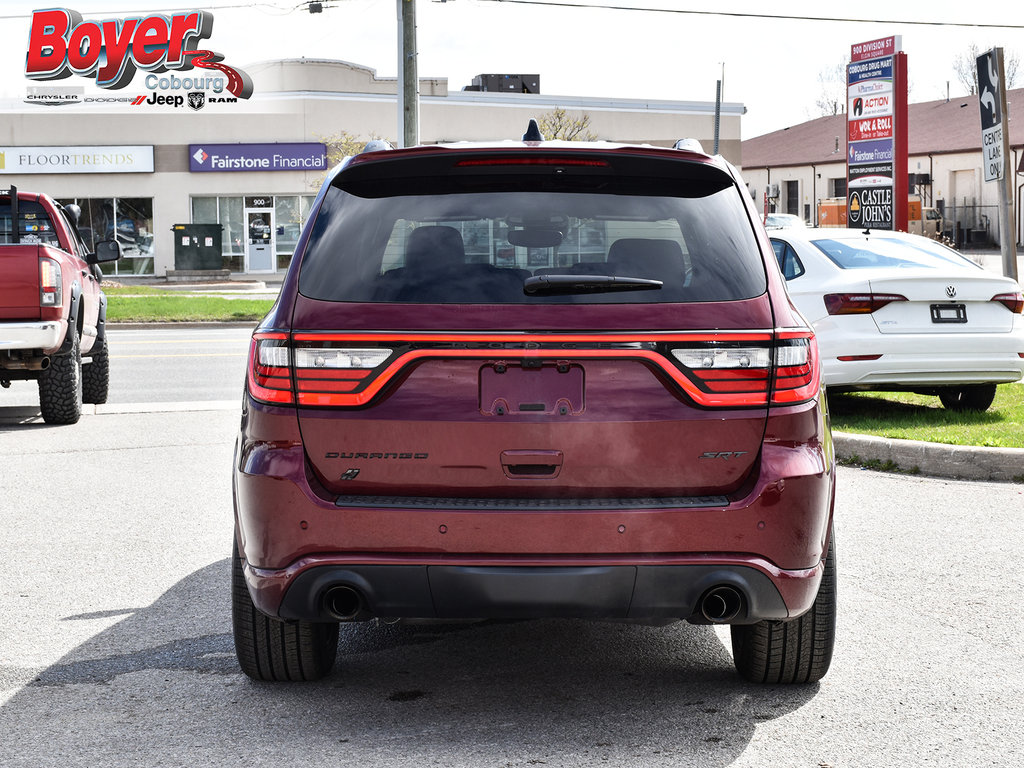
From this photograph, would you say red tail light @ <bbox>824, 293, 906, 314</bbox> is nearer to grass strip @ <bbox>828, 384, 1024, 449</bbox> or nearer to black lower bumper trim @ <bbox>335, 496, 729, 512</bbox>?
grass strip @ <bbox>828, 384, 1024, 449</bbox>

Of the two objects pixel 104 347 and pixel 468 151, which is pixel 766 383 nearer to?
pixel 468 151

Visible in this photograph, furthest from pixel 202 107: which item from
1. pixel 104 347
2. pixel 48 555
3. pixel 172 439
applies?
pixel 48 555

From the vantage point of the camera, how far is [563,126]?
151 feet

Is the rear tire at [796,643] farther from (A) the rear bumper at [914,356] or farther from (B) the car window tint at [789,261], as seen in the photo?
(B) the car window tint at [789,261]

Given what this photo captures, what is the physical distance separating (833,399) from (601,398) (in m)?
8.36

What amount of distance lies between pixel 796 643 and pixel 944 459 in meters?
4.62

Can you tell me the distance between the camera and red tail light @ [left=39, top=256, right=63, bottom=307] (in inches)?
428

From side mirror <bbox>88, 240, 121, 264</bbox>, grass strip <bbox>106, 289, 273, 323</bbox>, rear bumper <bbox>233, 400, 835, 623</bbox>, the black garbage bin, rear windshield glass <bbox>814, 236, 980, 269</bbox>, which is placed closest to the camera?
rear bumper <bbox>233, 400, 835, 623</bbox>

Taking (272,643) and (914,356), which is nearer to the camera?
(272,643)

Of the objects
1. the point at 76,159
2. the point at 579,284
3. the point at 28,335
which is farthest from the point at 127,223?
the point at 579,284

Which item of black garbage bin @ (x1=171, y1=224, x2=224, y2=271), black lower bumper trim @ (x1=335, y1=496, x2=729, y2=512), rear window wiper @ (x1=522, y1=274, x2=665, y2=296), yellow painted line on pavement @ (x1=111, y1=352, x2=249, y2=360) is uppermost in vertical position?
black garbage bin @ (x1=171, y1=224, x2=224, y2=271)

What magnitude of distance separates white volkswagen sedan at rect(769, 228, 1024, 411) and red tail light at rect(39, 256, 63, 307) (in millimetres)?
5948

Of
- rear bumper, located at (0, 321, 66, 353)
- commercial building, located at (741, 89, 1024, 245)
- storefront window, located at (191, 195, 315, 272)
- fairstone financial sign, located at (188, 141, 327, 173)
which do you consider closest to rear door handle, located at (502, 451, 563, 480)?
rear bumper, located at (0, 321, 66, 353)

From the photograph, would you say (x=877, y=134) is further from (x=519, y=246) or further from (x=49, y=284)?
(x=519, y=246)
